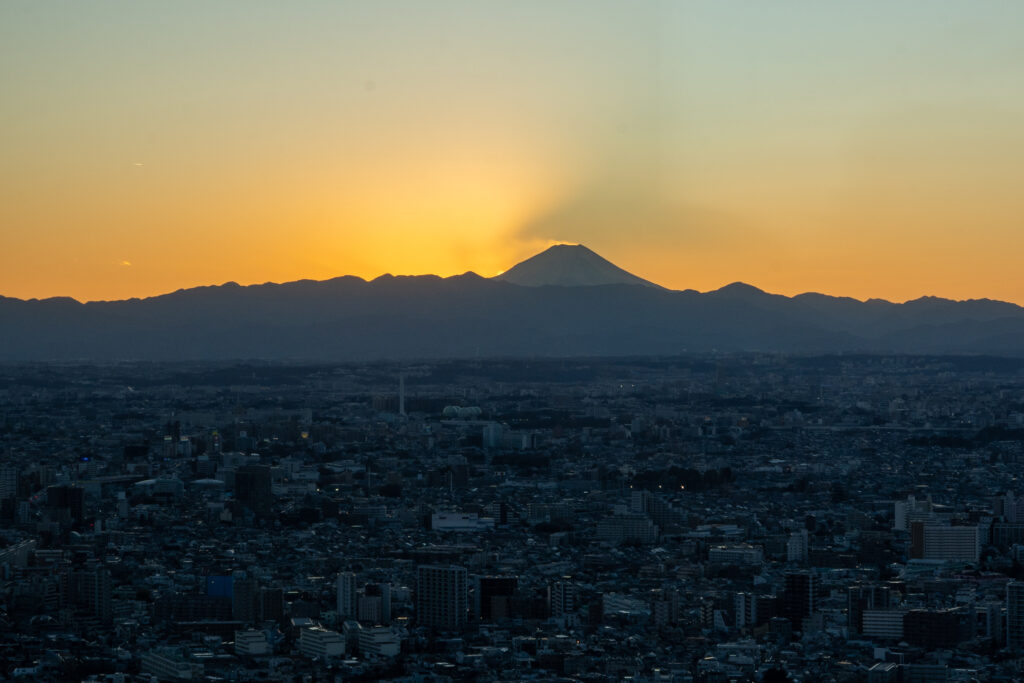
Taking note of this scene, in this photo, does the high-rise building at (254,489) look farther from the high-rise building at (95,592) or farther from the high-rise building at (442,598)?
the high-rise building at (442,598)

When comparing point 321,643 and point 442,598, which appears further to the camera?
point 442,598

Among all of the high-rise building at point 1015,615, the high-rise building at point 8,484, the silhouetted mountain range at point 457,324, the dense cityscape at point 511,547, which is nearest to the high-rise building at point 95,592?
the dense cityscape at point 511,547

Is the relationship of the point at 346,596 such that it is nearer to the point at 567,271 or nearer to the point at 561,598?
the point at 561,598

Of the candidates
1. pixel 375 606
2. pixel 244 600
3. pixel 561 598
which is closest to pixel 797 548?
pixel 561 598

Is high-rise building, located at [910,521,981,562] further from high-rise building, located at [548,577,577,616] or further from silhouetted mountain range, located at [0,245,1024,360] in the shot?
silhouetted mountain range, located at [0,245,1024,360]

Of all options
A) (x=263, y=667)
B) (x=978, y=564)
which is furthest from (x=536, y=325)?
(x=263, y=667)

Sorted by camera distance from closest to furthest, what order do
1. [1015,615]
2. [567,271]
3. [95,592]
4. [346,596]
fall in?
[1015,615] < [346,596] < [95,592] < [567,271]
